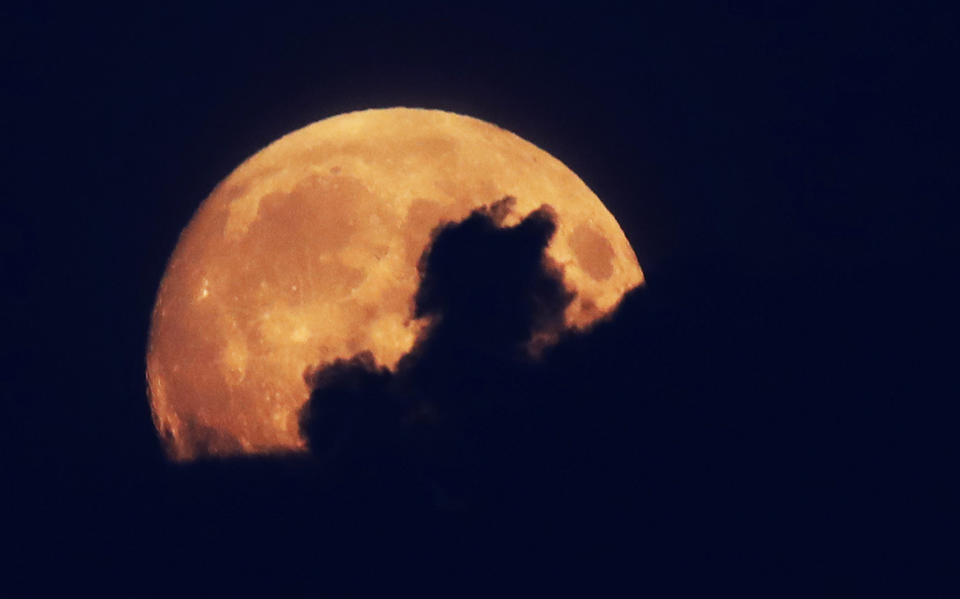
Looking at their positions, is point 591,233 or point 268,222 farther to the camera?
point 591,233

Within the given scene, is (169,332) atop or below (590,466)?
atop

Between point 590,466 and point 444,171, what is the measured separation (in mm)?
3480

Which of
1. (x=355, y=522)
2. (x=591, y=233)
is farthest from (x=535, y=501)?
(x=591, y=233)

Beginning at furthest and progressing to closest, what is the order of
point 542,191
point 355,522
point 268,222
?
1. point 542,191
2. point 268,222
3. point 355,522

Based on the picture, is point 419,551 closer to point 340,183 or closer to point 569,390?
point 569,390

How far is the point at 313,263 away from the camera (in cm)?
590

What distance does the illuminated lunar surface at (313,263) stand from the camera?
5891 mm

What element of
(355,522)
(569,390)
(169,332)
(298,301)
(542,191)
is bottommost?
(355,522)

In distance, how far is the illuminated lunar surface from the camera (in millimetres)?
5891

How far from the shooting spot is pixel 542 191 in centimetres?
674

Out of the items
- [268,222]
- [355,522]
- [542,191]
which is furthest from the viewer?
[542,191]

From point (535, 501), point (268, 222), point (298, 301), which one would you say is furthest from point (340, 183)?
point (535, 501)

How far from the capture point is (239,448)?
6.02 metres

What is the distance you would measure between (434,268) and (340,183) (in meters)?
1.40
